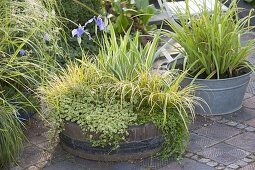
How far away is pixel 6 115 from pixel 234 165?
1395mm

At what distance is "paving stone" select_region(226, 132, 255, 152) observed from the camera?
3.50 m

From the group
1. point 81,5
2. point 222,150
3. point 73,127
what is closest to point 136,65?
point 73,127

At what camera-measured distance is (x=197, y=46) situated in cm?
386

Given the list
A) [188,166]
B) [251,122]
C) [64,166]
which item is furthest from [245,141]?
[64,166]

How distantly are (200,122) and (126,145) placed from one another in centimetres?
80

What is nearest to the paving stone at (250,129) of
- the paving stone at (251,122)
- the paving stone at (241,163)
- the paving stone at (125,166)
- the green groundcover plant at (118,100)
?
the paving stone at (251,122)

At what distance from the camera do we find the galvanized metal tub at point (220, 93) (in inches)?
151

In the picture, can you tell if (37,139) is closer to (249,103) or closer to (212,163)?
(212,163)

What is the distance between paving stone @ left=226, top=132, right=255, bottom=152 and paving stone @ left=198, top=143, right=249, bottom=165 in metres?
0.05

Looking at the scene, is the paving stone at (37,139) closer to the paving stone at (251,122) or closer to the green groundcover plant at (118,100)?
the green groundcover plant at (118,100)

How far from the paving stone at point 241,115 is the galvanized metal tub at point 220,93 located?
4cm

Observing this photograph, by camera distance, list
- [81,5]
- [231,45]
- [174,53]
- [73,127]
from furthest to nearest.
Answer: [174,53] < [81,5] < [231,45] < [73,127]

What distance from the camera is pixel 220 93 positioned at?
12.6 feet

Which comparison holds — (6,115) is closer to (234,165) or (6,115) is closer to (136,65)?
(136,65)
